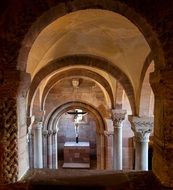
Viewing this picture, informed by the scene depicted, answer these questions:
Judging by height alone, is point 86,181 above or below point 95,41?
below

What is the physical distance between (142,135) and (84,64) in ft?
7.76

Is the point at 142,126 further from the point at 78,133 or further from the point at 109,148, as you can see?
the point at 78,133

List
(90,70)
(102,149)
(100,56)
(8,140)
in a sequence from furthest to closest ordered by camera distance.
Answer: (102,149) → (90,70) → (100,56) → (8,140)

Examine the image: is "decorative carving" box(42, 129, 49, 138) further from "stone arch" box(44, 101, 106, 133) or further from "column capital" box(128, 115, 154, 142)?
"column capital" box(128, 115, 154, 142)

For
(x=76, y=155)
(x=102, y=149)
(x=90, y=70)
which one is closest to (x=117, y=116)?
(x=90, y=70)

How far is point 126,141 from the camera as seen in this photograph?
1288 centimetres

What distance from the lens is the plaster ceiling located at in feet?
15.8

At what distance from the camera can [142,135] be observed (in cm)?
657

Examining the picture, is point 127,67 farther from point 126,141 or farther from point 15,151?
point 126,141

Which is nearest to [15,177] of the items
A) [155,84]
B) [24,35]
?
[24,35]

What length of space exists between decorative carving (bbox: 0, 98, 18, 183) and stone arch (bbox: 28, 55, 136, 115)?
162 inches

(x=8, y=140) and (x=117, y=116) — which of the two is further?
(x=117, y=116)

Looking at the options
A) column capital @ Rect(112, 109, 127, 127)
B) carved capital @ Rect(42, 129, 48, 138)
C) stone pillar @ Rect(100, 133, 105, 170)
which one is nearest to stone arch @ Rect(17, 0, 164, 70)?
column capital @ Rect(112, 109, 127, 127)

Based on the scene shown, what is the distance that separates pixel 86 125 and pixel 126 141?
20.8ft
